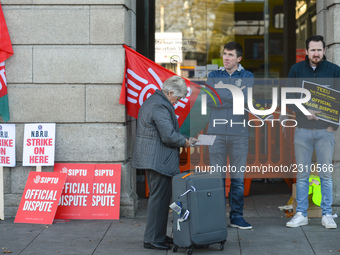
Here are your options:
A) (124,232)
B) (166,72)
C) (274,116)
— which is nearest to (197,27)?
(274,116)

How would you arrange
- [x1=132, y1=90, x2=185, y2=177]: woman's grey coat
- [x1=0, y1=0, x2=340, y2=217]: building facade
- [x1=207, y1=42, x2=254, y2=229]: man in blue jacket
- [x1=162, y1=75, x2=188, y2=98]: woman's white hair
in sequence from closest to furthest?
1. [x1=132, y1=90, x2=185, y2=177]: woman's grey coat
2. [x1=162, y1=75, x2=188, y2=98]: woman's white hair
3. [x1=207, y1=42, x2=254, y2=229]: man in blue jacket
4. [x1=0, y1=0, x2=340, y2=217]: building facade

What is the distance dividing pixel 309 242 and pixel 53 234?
2984 mm

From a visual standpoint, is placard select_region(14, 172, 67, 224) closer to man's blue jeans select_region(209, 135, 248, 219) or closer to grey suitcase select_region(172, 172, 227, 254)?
man's blue jeans select_region(209, 135, 248, 219)

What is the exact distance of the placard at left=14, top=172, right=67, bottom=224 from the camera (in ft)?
25.5

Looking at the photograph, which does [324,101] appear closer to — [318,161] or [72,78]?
[318,161]

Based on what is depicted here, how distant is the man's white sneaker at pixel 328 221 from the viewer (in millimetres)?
7275

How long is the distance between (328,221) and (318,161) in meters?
0.74

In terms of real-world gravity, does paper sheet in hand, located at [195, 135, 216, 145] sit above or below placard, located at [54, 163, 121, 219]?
above

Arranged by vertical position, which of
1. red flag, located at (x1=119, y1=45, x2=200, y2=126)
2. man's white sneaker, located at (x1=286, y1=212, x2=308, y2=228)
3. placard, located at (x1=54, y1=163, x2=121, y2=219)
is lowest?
man's white sneaker, located at (x1=286, y1=212, x2=308, y2=228)

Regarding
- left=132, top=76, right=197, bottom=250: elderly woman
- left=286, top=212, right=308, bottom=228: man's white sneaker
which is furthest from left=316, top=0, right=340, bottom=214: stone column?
left=132, top=76, right=197, bottom=250: elderly woman

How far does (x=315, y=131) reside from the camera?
730 centimetres

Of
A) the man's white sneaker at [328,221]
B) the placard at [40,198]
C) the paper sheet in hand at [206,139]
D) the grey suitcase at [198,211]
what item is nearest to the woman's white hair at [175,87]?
the paper sheet in hand at [206,139]

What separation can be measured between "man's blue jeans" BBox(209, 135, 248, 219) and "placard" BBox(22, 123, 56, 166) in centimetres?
223

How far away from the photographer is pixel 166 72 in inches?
320
